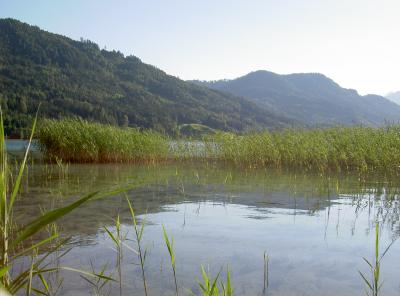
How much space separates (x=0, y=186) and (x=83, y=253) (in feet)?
9.26

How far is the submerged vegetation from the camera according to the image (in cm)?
1412

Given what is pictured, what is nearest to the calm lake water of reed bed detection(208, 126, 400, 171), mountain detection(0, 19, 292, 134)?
reed bed detection(208, 126, 400, 171)

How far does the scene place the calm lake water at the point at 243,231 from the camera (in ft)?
12.3

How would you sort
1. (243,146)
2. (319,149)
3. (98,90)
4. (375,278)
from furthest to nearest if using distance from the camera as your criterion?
(98,90) < (243,146) < (319,149) < (375,278)

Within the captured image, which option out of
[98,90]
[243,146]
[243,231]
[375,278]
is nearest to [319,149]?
[243,146]

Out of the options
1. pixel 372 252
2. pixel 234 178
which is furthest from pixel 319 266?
pixel 234 178

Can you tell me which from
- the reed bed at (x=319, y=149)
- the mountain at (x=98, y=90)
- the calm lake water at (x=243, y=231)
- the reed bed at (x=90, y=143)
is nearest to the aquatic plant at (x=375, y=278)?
the calm lake water at (x=243, y=231)

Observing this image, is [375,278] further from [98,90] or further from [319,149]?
[98,90]

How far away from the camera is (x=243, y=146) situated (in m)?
17.0

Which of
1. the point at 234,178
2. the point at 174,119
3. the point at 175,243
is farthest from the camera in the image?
the point at 174,119

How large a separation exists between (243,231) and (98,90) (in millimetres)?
121597

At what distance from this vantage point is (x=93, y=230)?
547 centimetres

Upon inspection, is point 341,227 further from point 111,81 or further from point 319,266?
point 111,81

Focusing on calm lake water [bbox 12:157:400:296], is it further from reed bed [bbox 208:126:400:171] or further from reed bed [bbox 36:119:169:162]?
reed bed [bbox 36:119:169:162]
